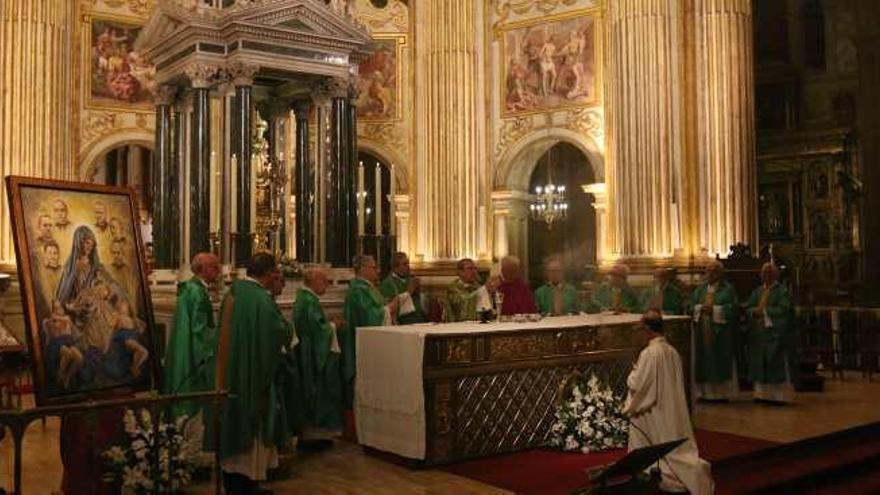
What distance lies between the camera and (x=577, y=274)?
63.2 feet

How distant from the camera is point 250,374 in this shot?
578cm

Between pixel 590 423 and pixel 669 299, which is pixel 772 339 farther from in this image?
pixel 590 423

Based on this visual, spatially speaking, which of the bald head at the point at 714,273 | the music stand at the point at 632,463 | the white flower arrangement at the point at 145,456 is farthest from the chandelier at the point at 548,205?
the music stand at the point at 632,463

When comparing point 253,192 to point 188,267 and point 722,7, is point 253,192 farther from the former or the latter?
point 722,7

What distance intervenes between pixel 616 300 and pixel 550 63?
21.1ft

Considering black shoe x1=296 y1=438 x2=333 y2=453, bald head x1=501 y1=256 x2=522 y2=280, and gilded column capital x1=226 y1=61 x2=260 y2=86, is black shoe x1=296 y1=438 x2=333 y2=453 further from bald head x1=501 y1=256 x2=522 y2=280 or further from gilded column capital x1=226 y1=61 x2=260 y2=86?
gilded column capital x1=226 y1=61 x2=260 y2=86

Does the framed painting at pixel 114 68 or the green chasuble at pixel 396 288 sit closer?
the green chasuble at pixel 396 288

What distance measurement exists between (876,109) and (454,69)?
807cm

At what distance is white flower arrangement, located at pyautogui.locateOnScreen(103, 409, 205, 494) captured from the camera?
5211mm

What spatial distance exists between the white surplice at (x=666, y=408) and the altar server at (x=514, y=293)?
3.90m

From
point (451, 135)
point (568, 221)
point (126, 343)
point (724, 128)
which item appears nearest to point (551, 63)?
point (451, 135)

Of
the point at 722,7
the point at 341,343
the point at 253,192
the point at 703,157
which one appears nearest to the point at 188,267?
the point at 253,192

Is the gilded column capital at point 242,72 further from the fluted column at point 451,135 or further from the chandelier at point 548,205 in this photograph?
the chandelier at point 548,205

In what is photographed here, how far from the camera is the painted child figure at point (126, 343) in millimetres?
5234
